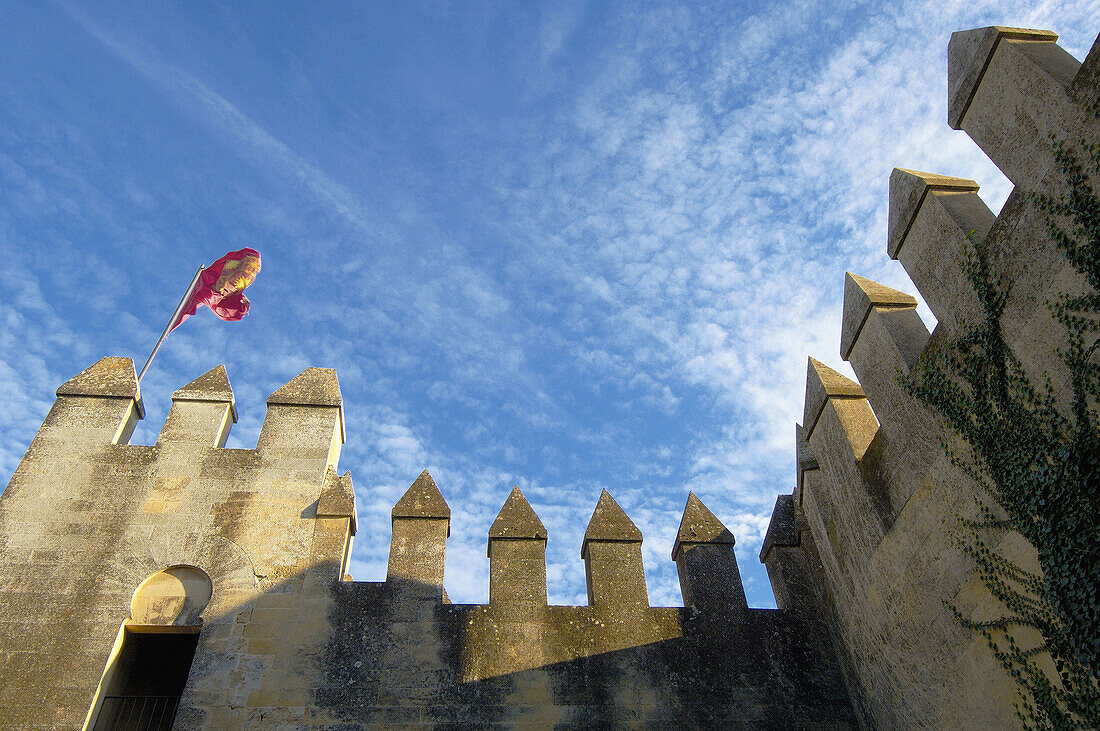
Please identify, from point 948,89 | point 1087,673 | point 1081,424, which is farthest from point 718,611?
point 948,89

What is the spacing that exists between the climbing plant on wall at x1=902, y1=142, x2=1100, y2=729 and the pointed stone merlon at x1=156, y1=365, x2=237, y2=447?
7688 millimetres

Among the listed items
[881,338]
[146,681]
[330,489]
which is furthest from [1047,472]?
[146,681]

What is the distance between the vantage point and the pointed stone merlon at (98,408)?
7965 mm

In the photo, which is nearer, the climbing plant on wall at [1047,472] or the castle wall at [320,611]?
the climbing plant on wall at [1047,472]

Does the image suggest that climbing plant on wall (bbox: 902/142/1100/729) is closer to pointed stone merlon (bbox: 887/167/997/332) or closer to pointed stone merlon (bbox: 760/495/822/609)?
pointed stone merlon (bbox: 887/167/997/332)

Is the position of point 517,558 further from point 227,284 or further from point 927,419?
point 227,284

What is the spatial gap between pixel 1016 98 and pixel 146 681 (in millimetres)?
10270

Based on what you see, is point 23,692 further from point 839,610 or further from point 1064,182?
point 1064,182

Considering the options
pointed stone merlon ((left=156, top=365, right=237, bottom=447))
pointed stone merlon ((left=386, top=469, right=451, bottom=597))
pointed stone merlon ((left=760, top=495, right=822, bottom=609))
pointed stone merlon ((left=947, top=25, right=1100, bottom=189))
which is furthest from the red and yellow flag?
pointed stone merlon ((left=947, top=25, right=1100, bottom=189))

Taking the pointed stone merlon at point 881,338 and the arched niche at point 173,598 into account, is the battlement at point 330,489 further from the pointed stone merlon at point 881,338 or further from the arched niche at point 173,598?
the pointed stone merlon at point 881,338

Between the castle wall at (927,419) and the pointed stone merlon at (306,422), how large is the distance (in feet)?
18.1

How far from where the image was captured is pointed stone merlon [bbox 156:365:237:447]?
8.13m

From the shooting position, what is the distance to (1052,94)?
4.78m

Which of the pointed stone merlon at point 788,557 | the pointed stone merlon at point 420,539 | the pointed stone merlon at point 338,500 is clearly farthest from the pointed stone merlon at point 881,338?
the pointed stone merlon at point 338,500
